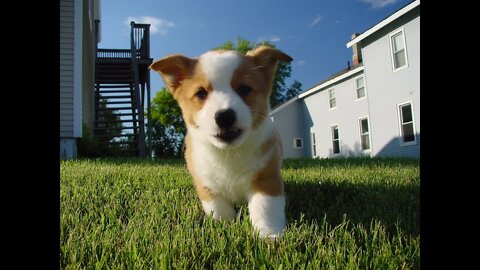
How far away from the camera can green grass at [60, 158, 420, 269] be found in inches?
64.7

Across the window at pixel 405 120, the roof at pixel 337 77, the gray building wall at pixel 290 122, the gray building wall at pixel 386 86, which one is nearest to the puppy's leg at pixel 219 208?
the gray building wall at pixel 386 86

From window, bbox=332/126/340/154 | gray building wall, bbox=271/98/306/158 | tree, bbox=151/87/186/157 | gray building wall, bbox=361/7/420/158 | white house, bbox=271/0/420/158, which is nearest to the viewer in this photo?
tree, bbox=151/87/186/157

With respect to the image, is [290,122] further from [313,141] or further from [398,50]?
[398,50]

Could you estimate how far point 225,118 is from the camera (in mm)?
2096

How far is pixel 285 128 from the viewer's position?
22797 mm

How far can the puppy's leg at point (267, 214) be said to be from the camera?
2057mm

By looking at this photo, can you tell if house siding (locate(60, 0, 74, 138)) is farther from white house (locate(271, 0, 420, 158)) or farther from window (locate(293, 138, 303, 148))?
window (locate(293, 138, 303, 148))

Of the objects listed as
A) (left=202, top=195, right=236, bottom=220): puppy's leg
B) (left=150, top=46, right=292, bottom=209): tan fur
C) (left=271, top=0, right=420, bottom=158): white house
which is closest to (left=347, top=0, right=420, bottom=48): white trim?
(left=271, top=0, right=420, bottom=158): white house

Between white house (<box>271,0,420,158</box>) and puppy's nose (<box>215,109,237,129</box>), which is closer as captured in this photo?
puppy's nose (<box>215,109,237,129</box>)

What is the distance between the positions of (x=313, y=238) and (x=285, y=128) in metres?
21.0

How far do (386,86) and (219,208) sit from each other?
1321 centimetres

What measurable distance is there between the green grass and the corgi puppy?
121mm
